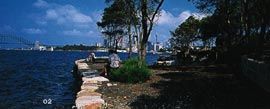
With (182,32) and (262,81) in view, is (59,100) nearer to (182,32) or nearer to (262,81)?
(262,81)

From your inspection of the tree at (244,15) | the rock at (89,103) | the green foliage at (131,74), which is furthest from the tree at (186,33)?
the rock at (89,103)

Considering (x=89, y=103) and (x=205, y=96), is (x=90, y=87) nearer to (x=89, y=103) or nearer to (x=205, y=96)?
(x=89, y=103)

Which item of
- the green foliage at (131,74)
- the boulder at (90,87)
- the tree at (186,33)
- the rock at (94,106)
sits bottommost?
the rock at (94,106)

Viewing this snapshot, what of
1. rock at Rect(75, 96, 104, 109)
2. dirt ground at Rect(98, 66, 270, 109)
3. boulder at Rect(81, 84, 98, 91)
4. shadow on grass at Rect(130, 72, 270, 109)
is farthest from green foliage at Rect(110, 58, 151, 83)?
rock at Rect(75, 96, 104, 109)

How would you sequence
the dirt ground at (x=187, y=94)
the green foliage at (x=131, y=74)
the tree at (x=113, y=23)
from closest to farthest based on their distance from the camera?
1. the dirt ground at (x=187, y=94)
2. the green foliage at (x=131, y=74)
3. the tree at (x=113, y=23)

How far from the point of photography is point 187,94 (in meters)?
19.0

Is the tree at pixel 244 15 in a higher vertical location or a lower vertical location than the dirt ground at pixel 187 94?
higher

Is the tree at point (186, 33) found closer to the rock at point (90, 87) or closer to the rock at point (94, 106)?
the rock at point (90, 87)

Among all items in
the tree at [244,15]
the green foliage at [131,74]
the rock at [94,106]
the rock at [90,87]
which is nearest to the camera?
the rock at [94,106]

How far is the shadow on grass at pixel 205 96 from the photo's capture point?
15939 mm

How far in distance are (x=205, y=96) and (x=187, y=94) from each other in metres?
1.05

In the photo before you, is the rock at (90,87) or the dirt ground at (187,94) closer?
the dirt ground at (187,94)

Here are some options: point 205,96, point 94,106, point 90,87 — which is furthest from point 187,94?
point 94,106

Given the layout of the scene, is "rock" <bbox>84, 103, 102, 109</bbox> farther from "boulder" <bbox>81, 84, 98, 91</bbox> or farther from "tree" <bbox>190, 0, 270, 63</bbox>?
"tree" <bbox>190, 0, 270, 63</bbox>
